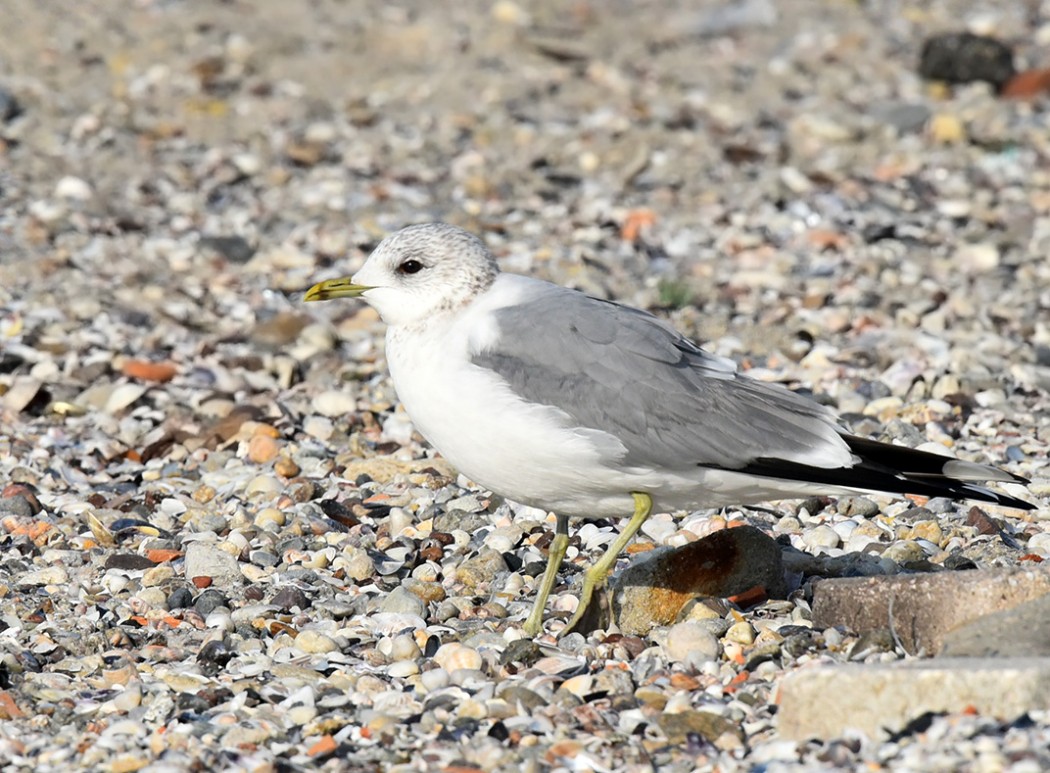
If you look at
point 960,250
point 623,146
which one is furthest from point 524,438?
point 623,146

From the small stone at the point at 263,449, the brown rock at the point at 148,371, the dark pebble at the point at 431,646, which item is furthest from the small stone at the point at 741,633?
the brown rock at the point at 148,371

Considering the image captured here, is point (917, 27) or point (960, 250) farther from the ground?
point (917, 27)

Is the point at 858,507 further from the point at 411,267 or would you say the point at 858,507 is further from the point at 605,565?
the point at 411,267

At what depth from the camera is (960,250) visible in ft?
26.2

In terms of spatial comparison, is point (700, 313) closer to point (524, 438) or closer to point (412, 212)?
point (412, 212)

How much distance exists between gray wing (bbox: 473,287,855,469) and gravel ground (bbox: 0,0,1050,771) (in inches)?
19.7

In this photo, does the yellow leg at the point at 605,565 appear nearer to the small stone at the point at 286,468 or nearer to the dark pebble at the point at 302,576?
the dark pebble at the point at 302,576

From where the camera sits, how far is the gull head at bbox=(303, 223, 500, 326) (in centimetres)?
449

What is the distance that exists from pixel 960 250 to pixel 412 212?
2860 mm

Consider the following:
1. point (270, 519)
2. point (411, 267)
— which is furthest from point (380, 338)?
point (411, 267)

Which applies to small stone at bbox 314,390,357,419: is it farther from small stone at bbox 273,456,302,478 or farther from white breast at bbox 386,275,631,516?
white breast at bbox 386,275,631,516

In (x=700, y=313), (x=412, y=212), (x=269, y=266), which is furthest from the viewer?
(x=412, y=212)

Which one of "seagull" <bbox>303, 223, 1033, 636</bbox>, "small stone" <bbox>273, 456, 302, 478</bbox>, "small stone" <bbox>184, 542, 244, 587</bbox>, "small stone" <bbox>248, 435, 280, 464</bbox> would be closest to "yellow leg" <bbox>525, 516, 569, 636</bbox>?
"seagull" <bbox>303, 223, 1033, 636</bbox>

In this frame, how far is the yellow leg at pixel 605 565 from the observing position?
14.2 ft
